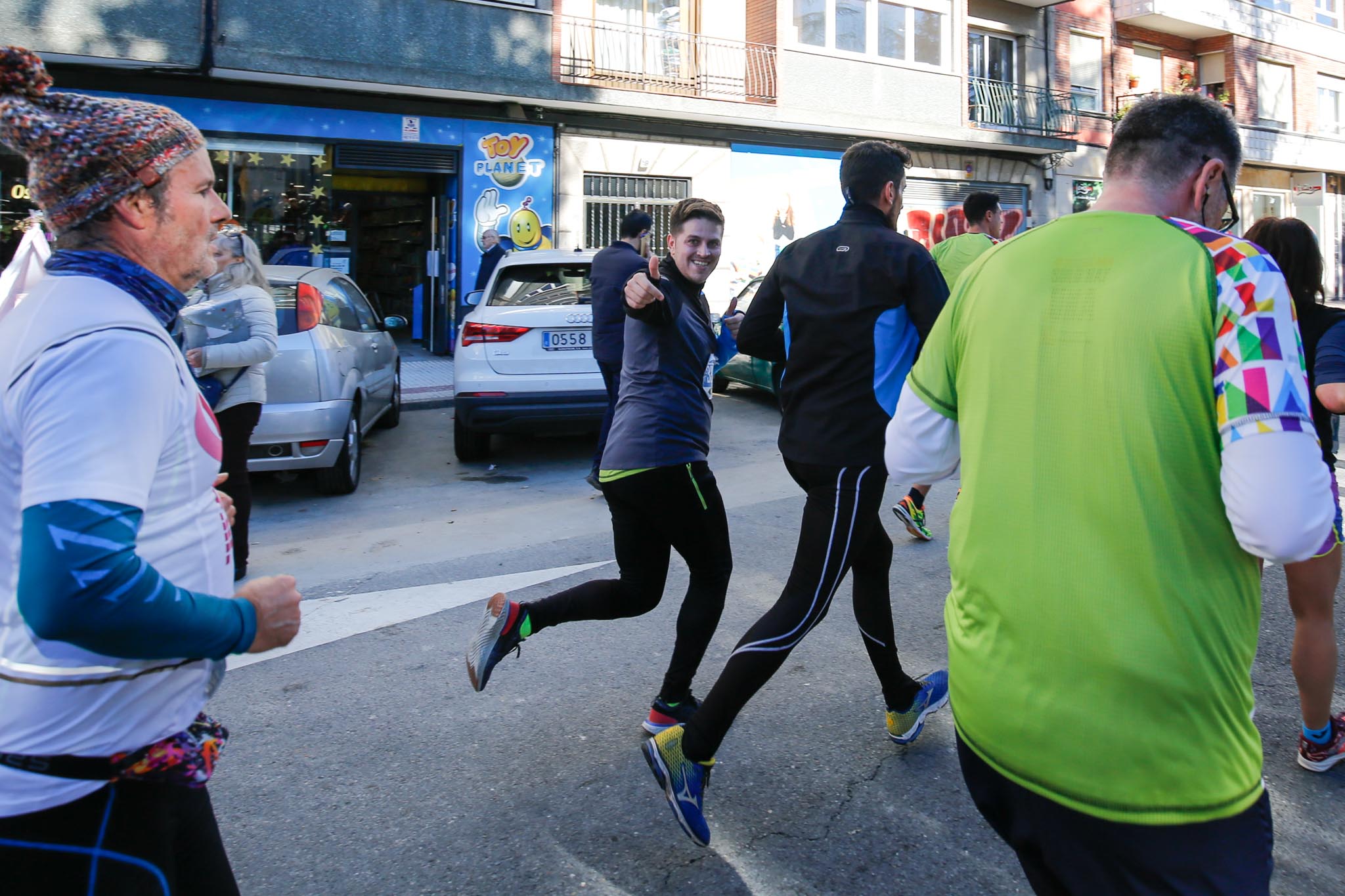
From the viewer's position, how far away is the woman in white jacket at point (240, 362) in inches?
194

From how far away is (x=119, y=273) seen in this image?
1.42 meters

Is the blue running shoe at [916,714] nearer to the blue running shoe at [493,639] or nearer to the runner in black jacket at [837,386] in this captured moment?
the runner in black jacket at [837,386]

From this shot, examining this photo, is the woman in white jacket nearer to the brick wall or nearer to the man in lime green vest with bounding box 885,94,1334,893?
the man in lime green vest with bounding box 885,94,1334,893

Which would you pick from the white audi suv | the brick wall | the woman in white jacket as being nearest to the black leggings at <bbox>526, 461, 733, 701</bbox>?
the woman in white jacket

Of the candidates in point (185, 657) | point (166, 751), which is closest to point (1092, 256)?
point (185, 657)

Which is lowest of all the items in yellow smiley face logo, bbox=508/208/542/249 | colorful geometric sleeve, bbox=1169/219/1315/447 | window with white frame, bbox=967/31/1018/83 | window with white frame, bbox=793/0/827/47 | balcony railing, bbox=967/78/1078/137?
colorful geometric sleeve, bbox=1169/219/1315/447

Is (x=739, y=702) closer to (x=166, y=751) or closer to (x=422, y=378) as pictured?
(x=166, y=751)

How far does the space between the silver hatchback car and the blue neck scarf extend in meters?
5.20

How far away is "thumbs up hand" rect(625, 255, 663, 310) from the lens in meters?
3.33

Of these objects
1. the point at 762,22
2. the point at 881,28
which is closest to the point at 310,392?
the point at 762,22

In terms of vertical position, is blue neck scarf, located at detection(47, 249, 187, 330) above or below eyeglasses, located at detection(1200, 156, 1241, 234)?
below

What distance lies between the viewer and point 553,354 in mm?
8109

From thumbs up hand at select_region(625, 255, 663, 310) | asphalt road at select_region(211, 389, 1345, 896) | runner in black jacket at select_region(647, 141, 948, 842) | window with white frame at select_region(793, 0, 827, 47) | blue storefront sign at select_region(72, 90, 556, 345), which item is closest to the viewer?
asphalt road at select_region(211, 389, 1345, 896)

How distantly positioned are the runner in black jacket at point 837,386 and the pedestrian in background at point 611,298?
3464mm
